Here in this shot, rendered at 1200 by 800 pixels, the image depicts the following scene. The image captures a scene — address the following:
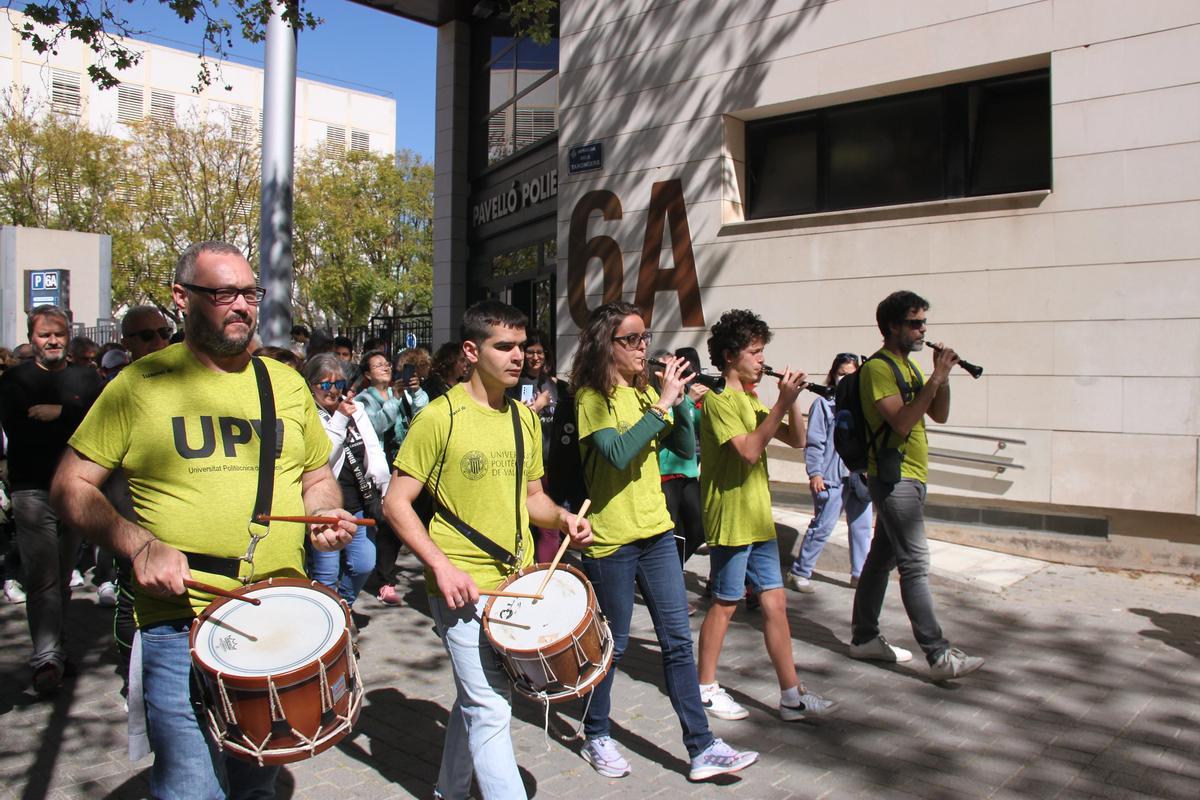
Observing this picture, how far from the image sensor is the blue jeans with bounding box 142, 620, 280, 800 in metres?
2.72

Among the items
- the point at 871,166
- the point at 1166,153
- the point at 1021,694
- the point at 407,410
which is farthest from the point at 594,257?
the point at 1021,694

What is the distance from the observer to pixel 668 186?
1152 centimetres

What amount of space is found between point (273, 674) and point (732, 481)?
2.75 m

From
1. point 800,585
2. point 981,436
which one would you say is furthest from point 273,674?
point 981,436

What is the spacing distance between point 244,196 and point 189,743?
37084mm

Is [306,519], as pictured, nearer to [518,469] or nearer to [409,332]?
[518,469]

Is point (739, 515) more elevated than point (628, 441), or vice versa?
point (628, 441)

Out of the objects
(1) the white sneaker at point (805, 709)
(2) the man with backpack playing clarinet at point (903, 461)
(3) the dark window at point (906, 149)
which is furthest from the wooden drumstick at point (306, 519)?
(3) the dark window at point (906, 149)

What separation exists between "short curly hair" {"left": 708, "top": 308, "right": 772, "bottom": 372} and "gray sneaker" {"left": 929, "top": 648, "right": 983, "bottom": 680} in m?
2.09

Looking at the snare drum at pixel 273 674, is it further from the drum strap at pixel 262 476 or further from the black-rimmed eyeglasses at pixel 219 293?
the black-rimmed eyeglasses at pixel 219 293

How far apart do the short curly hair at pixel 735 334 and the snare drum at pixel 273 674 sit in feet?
8.67

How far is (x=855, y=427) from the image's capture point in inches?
223

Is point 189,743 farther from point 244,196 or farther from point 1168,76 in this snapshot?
point 244,196

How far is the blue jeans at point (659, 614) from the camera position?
13.5ft
